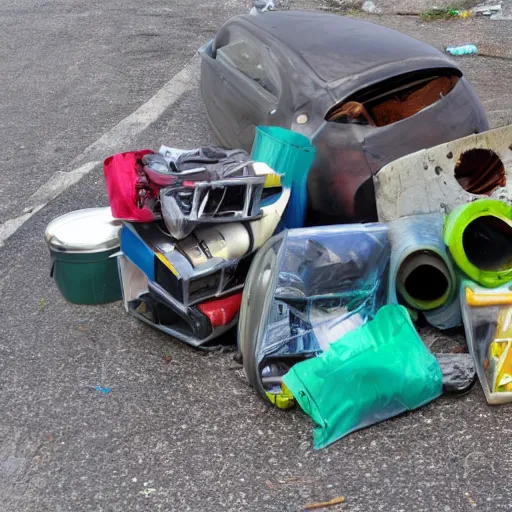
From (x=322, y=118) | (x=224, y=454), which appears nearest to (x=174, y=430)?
(x=224, y=454)

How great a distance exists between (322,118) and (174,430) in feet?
5.83

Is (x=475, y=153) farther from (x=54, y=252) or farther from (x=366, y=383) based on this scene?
(x=54, y=252)

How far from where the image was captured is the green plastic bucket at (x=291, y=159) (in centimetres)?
365

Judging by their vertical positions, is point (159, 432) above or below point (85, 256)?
below

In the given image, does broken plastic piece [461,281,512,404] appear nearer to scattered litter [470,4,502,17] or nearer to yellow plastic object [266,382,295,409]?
yellow plastic object [266,382,295,409]

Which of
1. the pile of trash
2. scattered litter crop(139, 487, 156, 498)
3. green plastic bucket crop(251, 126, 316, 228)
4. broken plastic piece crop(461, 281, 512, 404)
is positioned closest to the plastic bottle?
the pile of trash

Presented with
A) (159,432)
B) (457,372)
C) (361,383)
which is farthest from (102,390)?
(457,372)

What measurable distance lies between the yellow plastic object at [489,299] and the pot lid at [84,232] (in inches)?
65.7

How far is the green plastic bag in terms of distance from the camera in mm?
2943

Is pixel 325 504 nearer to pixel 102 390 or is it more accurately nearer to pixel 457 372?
pixel 457 372

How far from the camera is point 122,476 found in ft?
9.39

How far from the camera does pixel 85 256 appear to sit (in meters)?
3.71

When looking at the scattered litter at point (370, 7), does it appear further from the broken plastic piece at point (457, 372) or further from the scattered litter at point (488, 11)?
the broken plastic piece at point (457, 372)

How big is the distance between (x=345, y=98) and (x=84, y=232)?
1507mm
